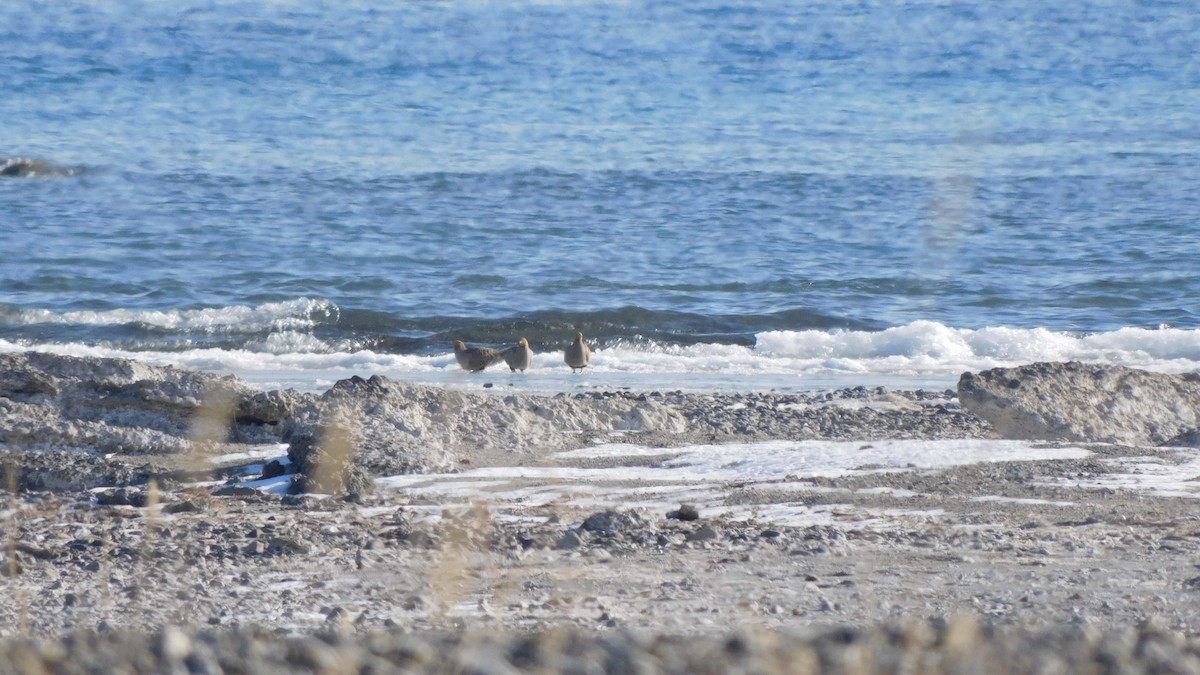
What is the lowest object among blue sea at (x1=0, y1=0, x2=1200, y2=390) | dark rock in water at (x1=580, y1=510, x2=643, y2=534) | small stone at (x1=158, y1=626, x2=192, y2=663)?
dark rock in water at (x1=580, y1=510, x2=643, y2=534)

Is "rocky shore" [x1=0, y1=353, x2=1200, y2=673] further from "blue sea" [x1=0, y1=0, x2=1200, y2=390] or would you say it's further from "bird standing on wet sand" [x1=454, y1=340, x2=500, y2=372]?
"blue sea" [x1=0, y1=0, x2=1200, y2=390]

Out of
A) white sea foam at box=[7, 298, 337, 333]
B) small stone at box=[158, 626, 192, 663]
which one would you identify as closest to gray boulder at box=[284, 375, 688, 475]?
small stone at box=[158, 626, 192, 663]

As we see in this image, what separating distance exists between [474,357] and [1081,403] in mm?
4953

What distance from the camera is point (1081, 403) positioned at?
8.42 m

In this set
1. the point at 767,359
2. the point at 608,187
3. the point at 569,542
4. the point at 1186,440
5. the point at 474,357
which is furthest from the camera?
the point at 608,187

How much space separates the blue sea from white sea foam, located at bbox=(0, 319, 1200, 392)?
0.05 m

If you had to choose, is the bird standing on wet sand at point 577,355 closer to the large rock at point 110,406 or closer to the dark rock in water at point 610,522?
the large rock at point 110,406

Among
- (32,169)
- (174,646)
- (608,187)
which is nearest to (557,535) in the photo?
(174,646)

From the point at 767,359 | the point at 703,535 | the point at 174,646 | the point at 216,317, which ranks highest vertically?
the point at 174,646

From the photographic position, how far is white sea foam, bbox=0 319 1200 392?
11.9 meters

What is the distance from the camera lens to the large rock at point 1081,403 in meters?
8.27

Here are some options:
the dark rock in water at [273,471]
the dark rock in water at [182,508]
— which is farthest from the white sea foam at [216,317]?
the dark rock in water at [182,508]

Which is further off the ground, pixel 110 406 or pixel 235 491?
pixel 110 406

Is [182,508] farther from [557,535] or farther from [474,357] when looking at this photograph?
[474,357]
